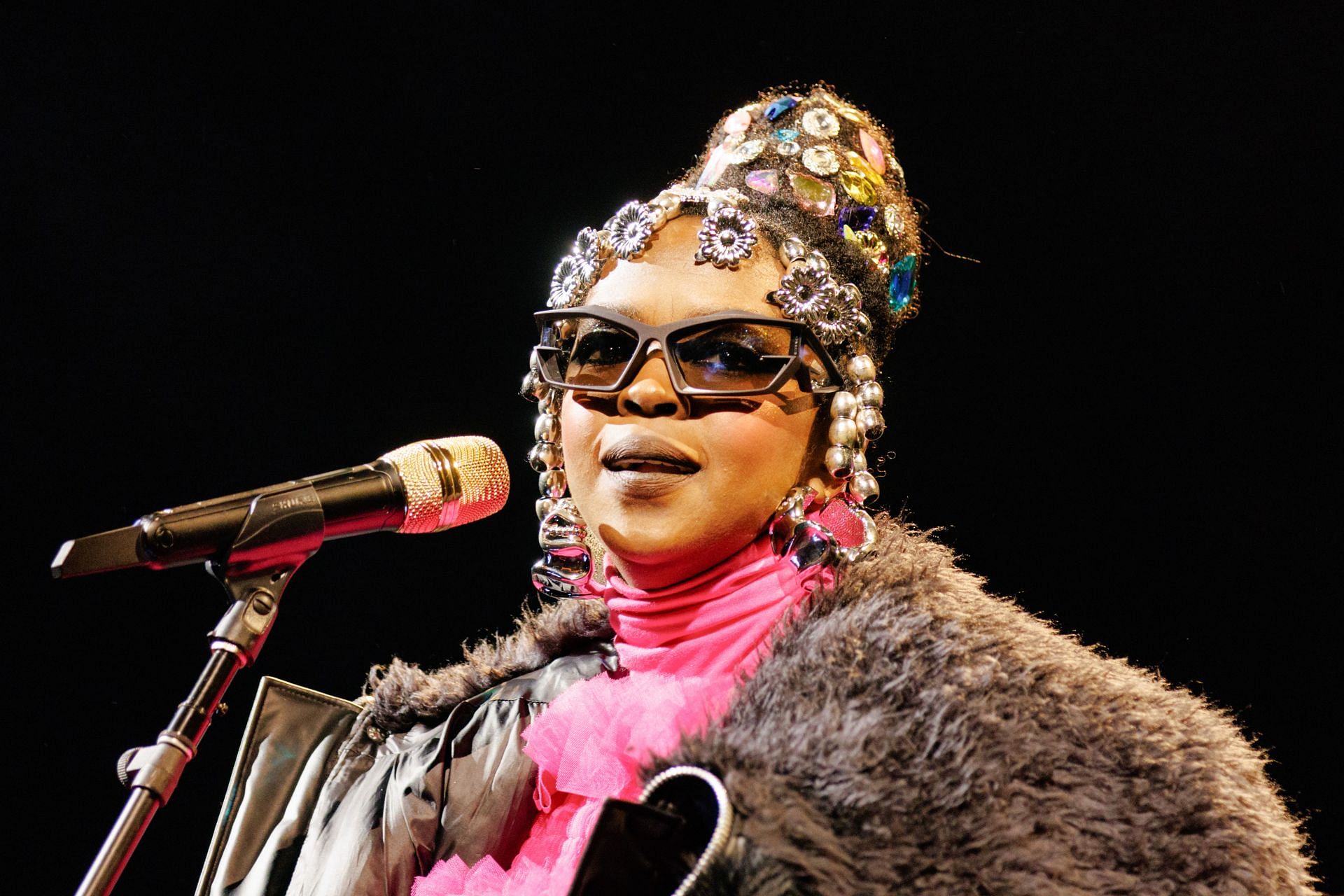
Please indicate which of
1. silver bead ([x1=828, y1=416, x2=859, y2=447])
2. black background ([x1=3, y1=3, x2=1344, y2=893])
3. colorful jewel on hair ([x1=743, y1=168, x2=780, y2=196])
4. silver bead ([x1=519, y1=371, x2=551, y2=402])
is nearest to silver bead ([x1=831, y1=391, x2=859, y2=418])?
silver bead ([x1=828, y1=416, x2=859, y2=447])

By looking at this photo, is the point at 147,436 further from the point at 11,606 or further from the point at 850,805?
the point at 850,805

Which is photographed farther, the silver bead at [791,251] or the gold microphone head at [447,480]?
the silver bead at [791,251]

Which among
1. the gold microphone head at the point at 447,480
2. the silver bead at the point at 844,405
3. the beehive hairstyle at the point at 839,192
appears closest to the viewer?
the gold microphone head at the point at 447,480

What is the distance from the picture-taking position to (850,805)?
106 cm

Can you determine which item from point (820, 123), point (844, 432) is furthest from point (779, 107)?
point (844, 432)

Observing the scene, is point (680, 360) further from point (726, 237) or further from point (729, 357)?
point (726, 237)

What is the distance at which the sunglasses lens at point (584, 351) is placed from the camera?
1.65 m

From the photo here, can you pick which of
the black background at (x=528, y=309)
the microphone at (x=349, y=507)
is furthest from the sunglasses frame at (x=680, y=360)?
the black background at (x=528, y=309)

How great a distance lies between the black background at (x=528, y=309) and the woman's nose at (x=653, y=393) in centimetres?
122

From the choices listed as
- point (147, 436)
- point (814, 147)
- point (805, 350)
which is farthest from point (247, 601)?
point (147, 436)

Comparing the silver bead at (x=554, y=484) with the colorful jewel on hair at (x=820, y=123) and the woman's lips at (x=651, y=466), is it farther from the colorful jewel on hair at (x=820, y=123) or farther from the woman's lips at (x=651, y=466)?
the colorful jewel on hair at (x=820, y=123)

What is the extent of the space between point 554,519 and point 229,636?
0.63 metres

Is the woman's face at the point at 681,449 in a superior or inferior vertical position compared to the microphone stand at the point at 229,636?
superior

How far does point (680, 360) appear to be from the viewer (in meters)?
1.57
